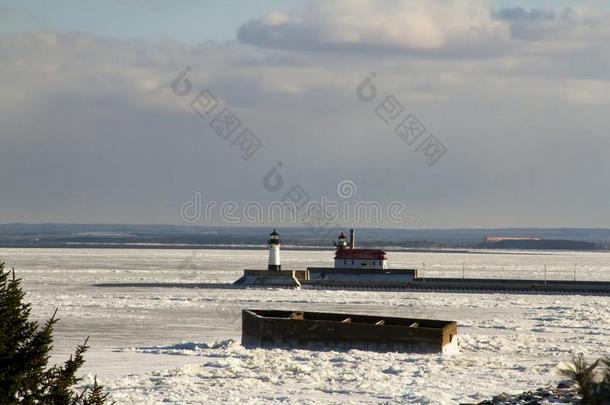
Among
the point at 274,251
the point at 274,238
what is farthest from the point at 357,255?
the point at 274,238

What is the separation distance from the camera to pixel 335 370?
2398 cm

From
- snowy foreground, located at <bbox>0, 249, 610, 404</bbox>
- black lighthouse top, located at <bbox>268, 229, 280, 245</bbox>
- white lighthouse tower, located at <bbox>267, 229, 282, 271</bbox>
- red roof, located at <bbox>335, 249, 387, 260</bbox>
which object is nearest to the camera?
snowy foreground, located at <bbox>0, 249, 610, 404</bbox>

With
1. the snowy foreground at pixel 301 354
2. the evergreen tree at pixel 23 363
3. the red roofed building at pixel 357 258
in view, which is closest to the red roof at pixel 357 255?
the red roofed building at pixel 357 258

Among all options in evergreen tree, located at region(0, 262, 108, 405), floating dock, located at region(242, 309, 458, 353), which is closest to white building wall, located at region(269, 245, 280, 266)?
floating dock, located at region(242, 309, 458, 353)

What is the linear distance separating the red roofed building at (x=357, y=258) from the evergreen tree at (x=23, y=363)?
182 ft

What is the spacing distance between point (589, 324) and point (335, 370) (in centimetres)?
1568

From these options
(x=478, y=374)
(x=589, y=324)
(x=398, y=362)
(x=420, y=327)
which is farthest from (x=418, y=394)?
(x=589, y=324)

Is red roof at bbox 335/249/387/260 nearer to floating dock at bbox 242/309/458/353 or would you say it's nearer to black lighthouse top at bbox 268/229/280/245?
black lighthouse top at bbox 268/229/280/245

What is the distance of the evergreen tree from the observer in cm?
1066

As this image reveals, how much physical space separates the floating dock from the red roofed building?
3643cm

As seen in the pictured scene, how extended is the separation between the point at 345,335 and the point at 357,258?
128ft

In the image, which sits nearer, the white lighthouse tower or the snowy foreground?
the snowy foreground

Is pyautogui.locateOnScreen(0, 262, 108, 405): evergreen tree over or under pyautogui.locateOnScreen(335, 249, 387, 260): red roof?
under

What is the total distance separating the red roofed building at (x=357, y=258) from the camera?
66438 millimetres
